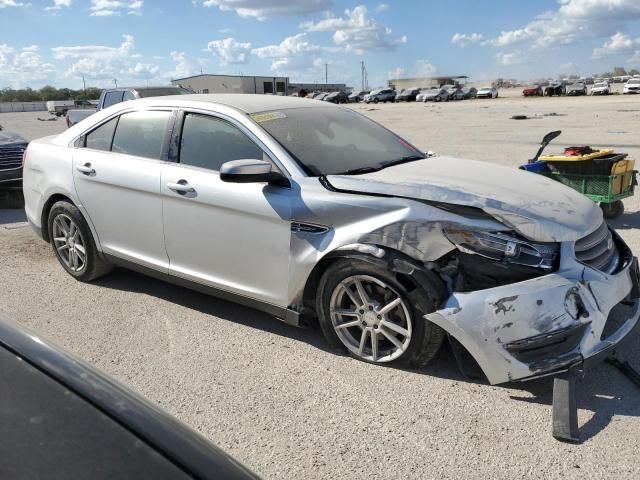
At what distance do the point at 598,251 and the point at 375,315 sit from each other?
1390 millimetres

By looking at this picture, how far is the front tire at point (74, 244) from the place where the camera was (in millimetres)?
5062

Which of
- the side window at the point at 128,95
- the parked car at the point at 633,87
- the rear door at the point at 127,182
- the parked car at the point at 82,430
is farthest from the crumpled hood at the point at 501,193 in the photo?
the parked car at the point at 633,87

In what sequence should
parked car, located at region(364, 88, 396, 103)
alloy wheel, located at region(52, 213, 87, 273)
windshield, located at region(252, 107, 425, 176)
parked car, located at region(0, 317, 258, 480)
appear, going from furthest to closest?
parked car, located at region(364, 88, 396, 103) < alloy wheel, located at region(52, 213, 87, 273) < windshield, located at region(252, 107, 425, 176) < parked car, located at region(0, 317, 258, 480)

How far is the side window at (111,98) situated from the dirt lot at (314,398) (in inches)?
380

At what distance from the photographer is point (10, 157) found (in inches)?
359

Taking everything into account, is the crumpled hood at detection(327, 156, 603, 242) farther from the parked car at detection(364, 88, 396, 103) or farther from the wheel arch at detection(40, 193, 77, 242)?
the parked car at detection(364, 88, 396, 103)

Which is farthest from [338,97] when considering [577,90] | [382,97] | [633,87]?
[633,87]

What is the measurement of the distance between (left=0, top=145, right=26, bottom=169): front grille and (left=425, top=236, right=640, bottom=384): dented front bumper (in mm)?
8259

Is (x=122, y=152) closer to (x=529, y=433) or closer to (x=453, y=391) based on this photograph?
(x=453, y=391)

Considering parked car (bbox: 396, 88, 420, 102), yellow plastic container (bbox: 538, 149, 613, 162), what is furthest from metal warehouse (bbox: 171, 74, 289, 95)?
yellow plastic container (bbox: 538, 149, 613, 162)

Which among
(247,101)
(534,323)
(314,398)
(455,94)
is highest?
(247,101)

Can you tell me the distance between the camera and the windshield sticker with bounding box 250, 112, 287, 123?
13.6 feet

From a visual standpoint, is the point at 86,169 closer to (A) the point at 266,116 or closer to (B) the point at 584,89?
(A) the point at 266,116

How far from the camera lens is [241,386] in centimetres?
351
